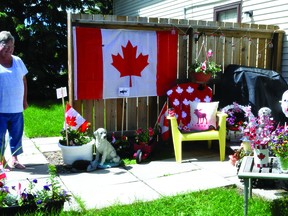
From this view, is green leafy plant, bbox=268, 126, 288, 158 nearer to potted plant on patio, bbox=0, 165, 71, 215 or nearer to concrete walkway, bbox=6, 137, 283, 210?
concrete walkway, bbox=6, 137, 283, 210

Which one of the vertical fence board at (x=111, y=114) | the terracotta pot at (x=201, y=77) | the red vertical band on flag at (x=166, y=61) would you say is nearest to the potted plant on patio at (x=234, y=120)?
the terracotta pot at (x=201, y=77)

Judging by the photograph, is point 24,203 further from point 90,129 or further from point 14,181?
point 90,129

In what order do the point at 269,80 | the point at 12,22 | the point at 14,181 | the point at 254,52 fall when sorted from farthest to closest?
the point at 12,22, the point at 254,52, the point at 269,80, the point at 14,181

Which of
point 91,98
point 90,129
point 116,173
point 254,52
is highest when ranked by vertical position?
point 254,52

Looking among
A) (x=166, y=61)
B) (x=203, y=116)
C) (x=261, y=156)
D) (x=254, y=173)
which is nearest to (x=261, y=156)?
(x=261, y=156)

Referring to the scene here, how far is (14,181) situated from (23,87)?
115cm

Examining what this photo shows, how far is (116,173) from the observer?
4.29 metres

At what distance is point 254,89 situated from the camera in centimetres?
531

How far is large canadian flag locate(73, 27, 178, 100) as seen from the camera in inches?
195

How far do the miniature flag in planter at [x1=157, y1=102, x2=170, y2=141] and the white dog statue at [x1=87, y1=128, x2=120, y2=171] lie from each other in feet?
3.52

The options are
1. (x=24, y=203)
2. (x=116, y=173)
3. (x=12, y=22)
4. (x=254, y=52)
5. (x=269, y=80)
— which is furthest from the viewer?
(x=12, y=22)

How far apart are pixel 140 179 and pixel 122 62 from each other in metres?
1.91

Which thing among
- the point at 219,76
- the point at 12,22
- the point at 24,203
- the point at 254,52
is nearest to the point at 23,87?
the point at 24,203

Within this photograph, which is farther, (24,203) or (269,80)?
(269,80)
